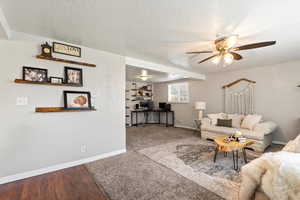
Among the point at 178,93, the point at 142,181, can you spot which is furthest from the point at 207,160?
the point at 178,93

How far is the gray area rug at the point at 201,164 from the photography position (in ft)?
6.03

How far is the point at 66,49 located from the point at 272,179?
125 inches

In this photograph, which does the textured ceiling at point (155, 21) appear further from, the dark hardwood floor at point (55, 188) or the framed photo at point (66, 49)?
the dark hardwood floor at point (55, 188)

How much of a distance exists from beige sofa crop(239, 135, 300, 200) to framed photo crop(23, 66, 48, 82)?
2.98 meters

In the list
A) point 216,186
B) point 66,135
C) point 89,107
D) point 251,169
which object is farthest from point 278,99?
point 66,135

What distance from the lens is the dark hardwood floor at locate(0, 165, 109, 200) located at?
1.67 meters

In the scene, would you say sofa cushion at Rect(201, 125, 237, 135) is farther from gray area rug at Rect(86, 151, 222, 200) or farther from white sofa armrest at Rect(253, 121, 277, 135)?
gray area rug at Rect(86, 151, 222, 200)

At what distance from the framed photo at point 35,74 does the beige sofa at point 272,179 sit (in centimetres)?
298

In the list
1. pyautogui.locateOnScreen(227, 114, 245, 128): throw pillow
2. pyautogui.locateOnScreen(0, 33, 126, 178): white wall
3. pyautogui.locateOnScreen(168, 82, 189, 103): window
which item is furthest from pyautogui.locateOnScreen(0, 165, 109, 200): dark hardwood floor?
pyautogui.locateOnScreen(168, 82, 189, 103): window

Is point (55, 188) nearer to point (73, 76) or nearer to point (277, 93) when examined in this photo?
point (73, 76)

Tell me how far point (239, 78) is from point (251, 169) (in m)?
4.20

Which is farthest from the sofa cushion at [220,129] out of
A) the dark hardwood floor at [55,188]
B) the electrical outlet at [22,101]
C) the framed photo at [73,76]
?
the electrical outlet at [22,101]

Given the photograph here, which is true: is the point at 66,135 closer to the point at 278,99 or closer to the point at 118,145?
the point at 118,145

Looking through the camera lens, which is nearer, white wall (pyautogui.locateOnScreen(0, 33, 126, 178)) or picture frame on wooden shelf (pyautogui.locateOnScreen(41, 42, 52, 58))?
white wall (pyautogui.locateOnScreen(0, 33, 126, 178))
